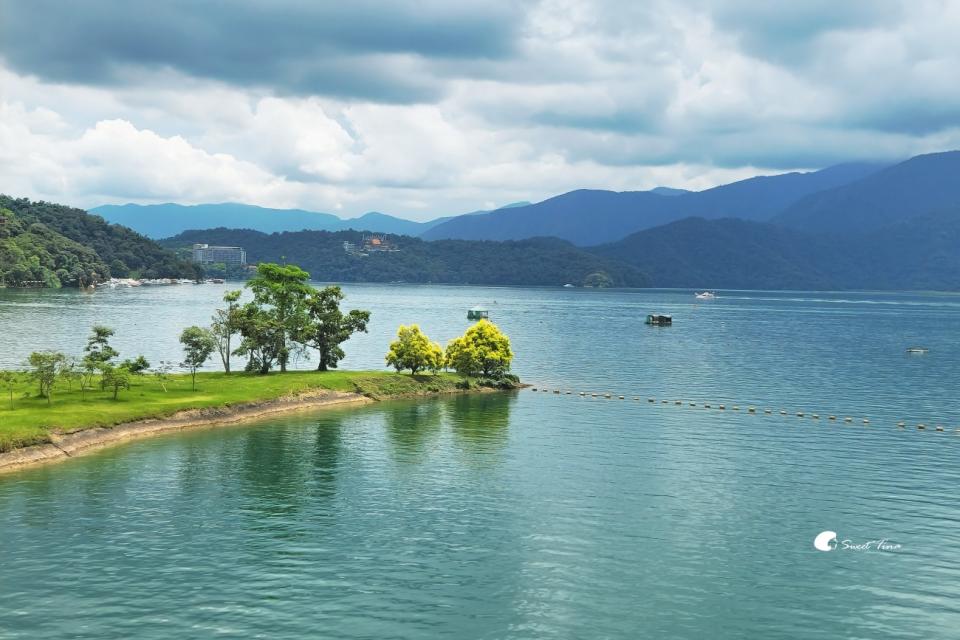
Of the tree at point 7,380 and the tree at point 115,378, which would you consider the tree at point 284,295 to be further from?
the tree at point 7,380

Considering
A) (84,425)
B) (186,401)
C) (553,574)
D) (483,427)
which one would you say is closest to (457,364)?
(483,427)

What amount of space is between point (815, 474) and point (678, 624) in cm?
3674

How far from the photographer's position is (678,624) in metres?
40.4

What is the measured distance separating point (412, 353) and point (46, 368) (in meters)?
52.4

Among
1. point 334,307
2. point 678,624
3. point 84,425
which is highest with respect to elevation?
point 334,307

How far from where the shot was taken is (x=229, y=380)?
10594cm

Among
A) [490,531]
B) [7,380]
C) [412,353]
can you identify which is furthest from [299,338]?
[490,531]

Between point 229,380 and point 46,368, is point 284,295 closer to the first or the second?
point 229,380

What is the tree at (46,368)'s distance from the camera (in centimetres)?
7931

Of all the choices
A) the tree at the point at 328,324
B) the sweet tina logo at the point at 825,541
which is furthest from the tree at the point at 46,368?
the sweet tina logo at the point at 825,541

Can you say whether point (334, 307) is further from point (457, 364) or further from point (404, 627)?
point (404, 627)

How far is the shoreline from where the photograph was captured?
68062 mm

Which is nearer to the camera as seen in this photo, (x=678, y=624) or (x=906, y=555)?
(x=678, y=624)

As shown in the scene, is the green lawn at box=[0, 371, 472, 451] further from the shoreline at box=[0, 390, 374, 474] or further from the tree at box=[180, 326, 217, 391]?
the tree at box=[180, 326, 217, 391]
